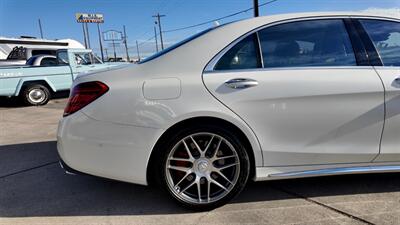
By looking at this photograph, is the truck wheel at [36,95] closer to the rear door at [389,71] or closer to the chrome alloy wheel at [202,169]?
the chrome alloy wheel at [202,169]

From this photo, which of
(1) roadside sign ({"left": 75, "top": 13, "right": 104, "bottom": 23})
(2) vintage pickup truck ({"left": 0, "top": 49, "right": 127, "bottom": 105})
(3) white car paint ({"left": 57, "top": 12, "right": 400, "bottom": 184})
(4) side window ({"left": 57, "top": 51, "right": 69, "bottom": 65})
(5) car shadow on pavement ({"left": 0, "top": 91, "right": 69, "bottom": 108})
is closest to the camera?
(3) white car paint ({"left": 57, "top": 12, "right": 400, "bottom": 184})

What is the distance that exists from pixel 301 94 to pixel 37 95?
32.0ft

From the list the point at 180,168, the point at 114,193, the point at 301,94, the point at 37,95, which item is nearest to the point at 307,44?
the point at 301,94

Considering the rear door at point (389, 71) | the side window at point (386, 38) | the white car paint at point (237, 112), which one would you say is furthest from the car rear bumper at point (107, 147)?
the side window at point (386, 38)

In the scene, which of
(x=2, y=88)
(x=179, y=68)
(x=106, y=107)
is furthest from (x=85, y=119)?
(x=2, y=88)

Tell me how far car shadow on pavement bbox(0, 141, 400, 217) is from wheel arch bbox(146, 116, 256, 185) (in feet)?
1.05

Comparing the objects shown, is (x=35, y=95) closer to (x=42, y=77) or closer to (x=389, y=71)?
(x=42, y=77)

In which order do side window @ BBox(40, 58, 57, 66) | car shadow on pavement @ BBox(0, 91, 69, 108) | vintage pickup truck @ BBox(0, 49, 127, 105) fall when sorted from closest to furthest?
vintage pickup truck @ BBox(0, 49, 127, 105), car shadow on pavement @ BBox(0, 91, 69, 108), side window @ BBox(40, 58, 57, 66)

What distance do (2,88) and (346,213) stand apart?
9919 millimetres

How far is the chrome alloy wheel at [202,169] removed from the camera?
2.84 metres

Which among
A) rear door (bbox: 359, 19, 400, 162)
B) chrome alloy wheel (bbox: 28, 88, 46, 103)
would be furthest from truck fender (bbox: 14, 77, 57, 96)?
rear door (bbox: 359, 19, 400, 162)

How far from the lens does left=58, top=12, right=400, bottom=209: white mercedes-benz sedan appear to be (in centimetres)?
273

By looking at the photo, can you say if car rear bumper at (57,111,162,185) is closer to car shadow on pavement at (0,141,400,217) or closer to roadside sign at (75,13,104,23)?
car shadow on pavement at (0,141,400,217)

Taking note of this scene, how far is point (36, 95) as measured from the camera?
10.6 meters
